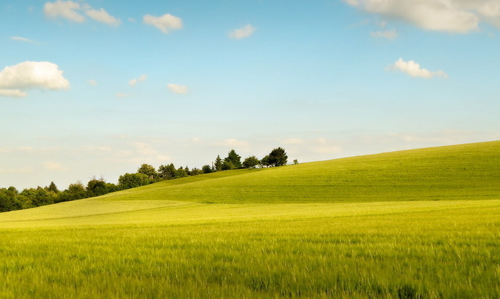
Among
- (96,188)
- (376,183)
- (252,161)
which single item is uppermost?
(252,161)

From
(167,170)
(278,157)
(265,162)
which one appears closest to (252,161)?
(265,162)

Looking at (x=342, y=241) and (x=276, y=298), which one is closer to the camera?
(x=276, y=298)

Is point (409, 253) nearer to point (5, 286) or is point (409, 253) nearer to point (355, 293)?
point (355, 293)

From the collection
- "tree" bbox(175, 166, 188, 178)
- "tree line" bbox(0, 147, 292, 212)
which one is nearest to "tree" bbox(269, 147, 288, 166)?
A: "tree line" bbox(0, 147, 292, 212)

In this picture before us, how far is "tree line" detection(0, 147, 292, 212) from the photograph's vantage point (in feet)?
386

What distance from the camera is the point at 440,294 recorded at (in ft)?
11.9

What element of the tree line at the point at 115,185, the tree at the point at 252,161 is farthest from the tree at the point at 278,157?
the tree at the point at 252,161

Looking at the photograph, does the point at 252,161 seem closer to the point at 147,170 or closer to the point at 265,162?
the point at 265,162

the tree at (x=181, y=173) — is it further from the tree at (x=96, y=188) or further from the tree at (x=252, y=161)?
the tree at (x=96, y=188)

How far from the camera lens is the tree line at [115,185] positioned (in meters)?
118

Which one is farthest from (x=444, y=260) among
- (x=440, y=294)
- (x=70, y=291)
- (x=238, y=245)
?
(x=70, y=291)

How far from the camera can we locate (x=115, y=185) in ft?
440

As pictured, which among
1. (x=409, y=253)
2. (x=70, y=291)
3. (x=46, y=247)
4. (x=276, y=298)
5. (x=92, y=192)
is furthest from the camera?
(x=92, y=192)

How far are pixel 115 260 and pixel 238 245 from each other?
2.49 m
